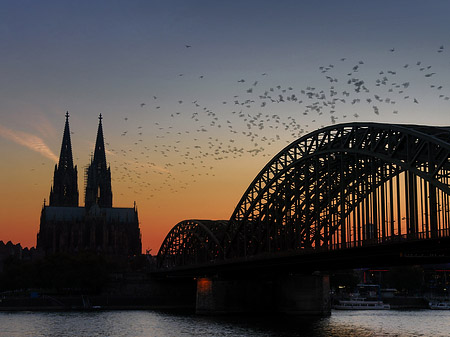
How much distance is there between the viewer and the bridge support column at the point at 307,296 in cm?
11406

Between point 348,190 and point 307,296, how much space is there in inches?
1224

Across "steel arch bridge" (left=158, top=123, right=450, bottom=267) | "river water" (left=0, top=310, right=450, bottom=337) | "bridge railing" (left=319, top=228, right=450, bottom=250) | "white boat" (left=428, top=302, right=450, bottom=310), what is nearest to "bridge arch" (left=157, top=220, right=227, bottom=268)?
"steel arch bridge" (left=158, top=123, right=450, bottom=267)

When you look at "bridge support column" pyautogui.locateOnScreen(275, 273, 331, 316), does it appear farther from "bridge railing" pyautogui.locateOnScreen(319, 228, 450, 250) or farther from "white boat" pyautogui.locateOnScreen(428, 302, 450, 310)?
"white boat" pyautogui.locateOnScreen(428, 302, 450, 310)

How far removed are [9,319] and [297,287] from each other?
46116mm

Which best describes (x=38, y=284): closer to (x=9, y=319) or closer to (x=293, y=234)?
(x=9, y=319)

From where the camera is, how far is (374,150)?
77562 mm

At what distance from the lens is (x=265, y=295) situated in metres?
125

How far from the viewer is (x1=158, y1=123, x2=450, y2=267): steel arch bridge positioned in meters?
68.1

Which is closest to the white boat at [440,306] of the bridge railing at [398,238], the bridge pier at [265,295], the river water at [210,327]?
the bridge pier at [265,295]

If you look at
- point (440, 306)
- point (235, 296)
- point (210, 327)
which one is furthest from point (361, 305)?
point (210, 327)

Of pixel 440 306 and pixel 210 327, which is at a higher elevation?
pixel 440 306

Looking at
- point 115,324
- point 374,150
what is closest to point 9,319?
point 115,324

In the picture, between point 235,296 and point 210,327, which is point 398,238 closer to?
point 210,327

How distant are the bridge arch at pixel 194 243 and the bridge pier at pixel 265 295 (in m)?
9.55
